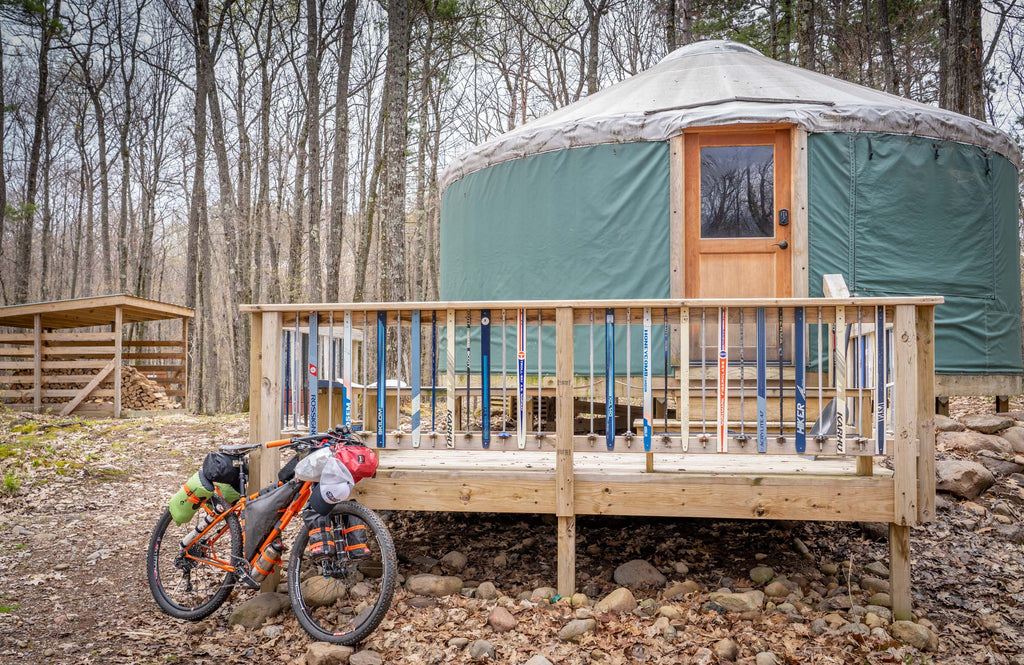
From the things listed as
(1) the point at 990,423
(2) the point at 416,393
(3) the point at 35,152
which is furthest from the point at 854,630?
(3) the point at 35,152

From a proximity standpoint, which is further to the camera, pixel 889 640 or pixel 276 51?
pixel 276 51

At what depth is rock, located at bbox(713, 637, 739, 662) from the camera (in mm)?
2467

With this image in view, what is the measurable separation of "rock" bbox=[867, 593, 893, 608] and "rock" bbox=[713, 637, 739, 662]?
2.40 ft

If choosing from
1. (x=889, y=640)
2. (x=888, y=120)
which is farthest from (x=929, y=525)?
(x=888, y=120)

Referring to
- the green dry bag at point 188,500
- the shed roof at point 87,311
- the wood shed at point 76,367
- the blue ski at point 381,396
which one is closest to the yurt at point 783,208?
the blue ski at point 381,396

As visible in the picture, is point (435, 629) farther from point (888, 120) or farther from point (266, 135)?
point (266, 135)

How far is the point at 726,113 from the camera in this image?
4.78 meters

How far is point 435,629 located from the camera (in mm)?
2713

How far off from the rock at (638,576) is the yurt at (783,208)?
2209mm

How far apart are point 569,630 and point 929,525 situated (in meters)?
2.49

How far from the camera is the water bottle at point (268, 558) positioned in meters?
2.83

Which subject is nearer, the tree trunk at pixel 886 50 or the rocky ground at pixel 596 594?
the rocky ground at pixel 596 594

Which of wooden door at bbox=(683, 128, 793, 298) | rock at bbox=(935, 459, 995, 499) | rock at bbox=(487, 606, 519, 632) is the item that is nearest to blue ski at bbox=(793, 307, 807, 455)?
rock at bbox=(487, 606, 519, 632)

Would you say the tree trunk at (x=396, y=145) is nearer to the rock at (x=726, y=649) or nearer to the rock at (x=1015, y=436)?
the rock at (x=726, y=649)
